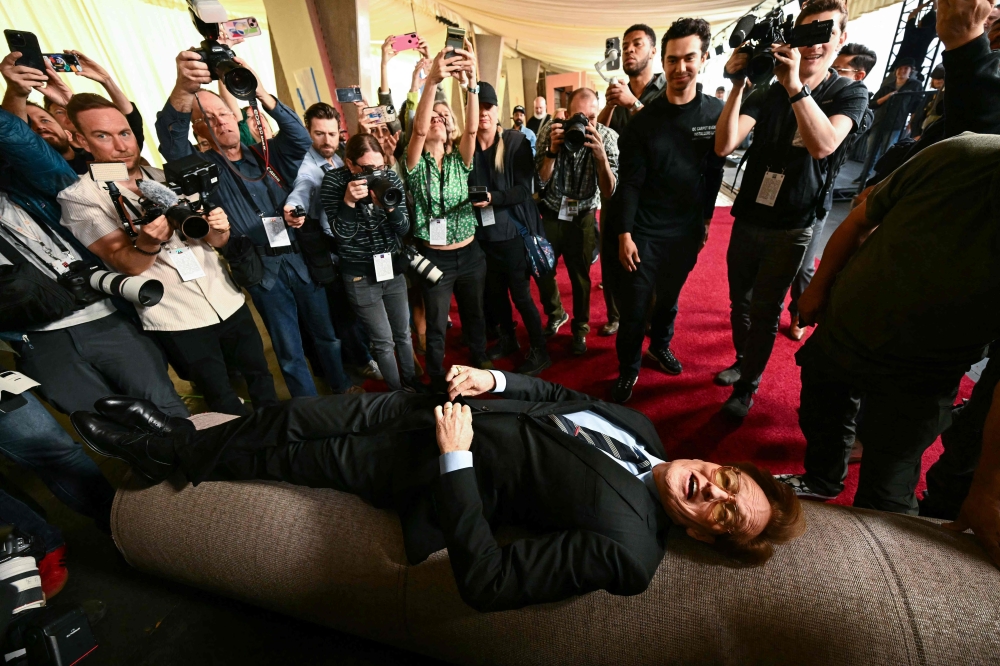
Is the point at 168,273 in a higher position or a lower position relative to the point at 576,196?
lower

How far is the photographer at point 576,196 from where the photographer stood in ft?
7.64

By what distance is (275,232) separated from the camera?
1.94 meters

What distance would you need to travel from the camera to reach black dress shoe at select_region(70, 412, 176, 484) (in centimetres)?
132

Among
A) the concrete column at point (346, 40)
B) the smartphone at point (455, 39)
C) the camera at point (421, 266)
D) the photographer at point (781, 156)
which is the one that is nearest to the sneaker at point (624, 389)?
the photographer at point (781, 156)

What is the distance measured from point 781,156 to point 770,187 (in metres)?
0.12

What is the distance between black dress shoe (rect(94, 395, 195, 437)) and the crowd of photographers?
148 mm

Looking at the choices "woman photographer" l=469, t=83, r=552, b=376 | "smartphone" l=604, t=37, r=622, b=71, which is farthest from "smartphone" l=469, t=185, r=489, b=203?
"smartphone" l=604, t=37, r=622, b=71

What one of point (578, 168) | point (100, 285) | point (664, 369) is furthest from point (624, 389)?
point (100, 285)

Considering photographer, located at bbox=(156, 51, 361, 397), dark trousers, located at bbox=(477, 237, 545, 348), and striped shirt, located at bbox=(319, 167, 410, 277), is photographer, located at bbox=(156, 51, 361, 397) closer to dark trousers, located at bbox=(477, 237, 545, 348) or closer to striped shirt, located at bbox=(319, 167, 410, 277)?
striped shirt, located at bbox=(319, 167, 410, 277)

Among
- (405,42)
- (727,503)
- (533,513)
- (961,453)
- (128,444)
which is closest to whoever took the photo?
(727,503)

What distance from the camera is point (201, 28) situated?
5.18 feet

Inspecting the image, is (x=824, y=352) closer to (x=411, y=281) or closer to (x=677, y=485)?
(x=677, y=485)

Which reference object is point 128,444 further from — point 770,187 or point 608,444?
point 770,187

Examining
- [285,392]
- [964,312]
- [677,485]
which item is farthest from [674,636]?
[285,392]
